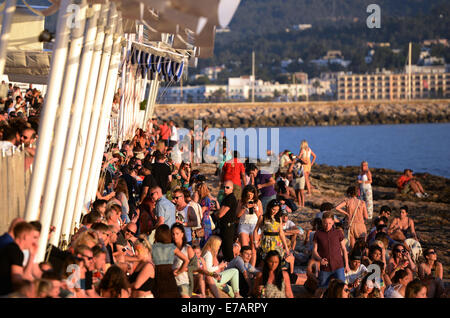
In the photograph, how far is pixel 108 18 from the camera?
908cm

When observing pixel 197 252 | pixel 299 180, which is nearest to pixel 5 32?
pixel 197 252

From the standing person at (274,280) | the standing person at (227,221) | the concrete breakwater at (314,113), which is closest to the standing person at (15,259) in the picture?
the standing person at (274,280)

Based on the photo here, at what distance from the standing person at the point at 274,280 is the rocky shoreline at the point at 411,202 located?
17.0ft

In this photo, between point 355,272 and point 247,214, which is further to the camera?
point 247,214

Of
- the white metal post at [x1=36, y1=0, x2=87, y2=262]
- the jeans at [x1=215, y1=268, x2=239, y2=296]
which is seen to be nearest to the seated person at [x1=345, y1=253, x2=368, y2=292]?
the jeans at [x1=215, y1=268, x2=239, y2=296]

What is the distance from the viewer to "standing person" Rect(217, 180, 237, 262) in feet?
35.2

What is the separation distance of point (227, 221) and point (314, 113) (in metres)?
111

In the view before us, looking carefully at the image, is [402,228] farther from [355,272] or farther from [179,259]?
[179,259]

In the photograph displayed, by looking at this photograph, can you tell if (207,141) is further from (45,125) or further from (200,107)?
(200,107)

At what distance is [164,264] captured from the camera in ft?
25.2

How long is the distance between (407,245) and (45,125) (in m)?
6.21

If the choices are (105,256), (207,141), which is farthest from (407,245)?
(207,141)

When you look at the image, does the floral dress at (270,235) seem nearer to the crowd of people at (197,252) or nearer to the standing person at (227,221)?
the crowd of people at (197,252)

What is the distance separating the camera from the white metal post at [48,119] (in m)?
7.25
